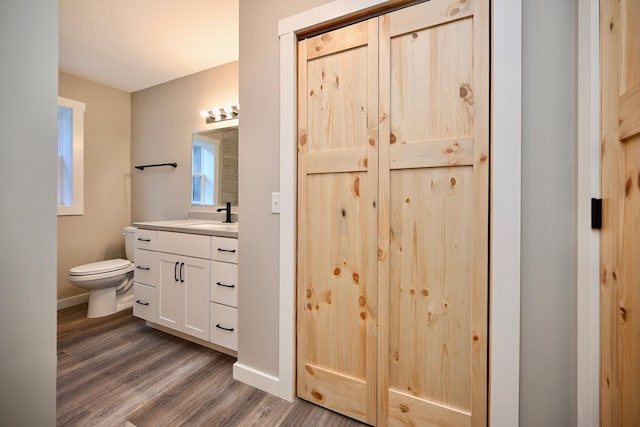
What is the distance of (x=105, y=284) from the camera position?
8.14ft

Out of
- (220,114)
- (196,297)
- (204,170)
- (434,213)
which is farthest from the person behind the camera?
(204,170)

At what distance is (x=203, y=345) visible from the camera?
2.04 metres

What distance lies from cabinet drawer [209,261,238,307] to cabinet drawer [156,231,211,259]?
0.12 m

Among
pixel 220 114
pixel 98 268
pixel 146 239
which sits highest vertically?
pixel 220 114

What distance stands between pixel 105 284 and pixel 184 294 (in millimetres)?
1073

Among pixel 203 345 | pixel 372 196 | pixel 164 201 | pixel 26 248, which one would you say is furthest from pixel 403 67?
pixel 164 201

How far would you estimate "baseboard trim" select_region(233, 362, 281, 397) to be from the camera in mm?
1513

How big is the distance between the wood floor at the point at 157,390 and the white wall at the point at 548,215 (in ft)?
2.70

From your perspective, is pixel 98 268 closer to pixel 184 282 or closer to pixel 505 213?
pixel 184 282

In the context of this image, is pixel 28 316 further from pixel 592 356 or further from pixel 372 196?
pixel 592 356

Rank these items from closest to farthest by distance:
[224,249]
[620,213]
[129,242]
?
[620,213]
[224,249]
[129,242]

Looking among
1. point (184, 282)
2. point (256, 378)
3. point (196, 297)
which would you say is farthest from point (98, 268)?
point (256, 378)

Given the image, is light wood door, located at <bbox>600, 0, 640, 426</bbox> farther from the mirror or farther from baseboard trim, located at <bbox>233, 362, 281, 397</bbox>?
the mirror

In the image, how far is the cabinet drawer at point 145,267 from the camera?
2.17m
